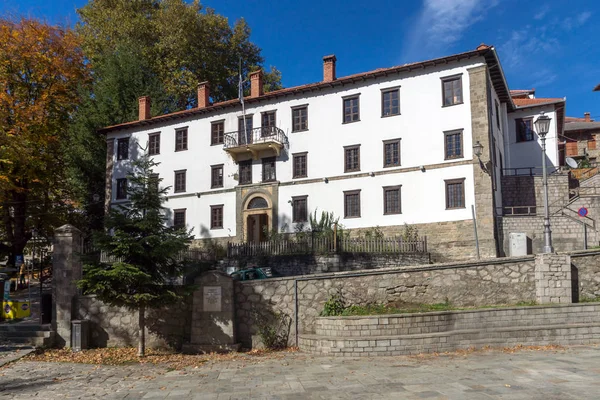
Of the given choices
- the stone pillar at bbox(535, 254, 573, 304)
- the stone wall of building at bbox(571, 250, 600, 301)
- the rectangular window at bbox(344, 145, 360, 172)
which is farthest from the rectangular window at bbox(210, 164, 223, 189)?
the stone wall of building at bbox(571, 250, 600, 301)

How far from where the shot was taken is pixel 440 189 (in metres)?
24.3

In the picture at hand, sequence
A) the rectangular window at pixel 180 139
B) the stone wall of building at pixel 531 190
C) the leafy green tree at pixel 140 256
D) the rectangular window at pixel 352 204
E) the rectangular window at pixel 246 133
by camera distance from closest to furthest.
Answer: the leafy green tree at pixel 140 256, the rectangular window at pixel 352 204, the stone wall of building at pixel 531 190, the rectangular window at pixel 246 133, the rectangular window at pixel 180 139

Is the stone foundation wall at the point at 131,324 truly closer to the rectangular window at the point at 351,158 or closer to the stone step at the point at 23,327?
the stone step at the point at 23,327

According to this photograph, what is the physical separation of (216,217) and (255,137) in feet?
18.7

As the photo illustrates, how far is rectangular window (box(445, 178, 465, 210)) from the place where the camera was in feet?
78.1

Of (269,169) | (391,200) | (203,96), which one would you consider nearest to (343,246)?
(391,200)

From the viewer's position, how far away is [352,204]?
26594mm

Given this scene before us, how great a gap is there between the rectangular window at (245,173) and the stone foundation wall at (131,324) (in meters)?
16.4

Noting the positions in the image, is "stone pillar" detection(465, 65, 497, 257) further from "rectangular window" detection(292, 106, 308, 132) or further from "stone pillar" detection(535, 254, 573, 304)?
"stone pillar" detection(535, 254, 573, 304)

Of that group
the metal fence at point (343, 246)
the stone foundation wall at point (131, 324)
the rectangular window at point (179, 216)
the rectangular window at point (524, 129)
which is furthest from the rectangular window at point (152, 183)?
the rectangular window at point (524, 129)

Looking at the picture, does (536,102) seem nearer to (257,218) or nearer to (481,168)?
(481,168)

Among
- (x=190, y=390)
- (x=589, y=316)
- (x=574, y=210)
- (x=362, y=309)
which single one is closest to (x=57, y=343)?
(x=190, y=390)

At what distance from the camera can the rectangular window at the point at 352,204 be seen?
2644cm

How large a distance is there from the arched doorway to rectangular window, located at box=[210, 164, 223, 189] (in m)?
2.67
